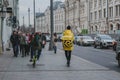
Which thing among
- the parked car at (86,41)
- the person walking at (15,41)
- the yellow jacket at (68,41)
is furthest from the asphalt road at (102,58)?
the parked car at (86,41)

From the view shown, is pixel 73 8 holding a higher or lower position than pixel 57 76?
higher

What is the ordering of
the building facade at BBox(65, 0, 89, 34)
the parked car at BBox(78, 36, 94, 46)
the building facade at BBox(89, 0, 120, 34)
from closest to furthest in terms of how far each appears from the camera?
the parked car at BBox(78, 36, 94, 46) < the building facade at BBox(89, 0, 120, 34) < the building facade at BBox(65, 0, 89, 34)

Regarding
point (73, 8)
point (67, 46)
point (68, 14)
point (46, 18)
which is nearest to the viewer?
point (67, 46)

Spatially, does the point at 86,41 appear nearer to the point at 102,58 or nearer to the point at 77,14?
the point at 102,58

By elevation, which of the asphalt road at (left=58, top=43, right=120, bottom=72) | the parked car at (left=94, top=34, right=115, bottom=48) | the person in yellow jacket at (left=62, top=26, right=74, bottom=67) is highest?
the person in yellow jacket at (left=62, top=26, right=74, bottom=67)

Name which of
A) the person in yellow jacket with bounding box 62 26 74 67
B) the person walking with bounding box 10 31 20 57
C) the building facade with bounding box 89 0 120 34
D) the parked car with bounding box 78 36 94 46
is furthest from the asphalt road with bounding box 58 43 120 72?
the building facade with bounding box 89 0 120 34

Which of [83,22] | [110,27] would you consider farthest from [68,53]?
[83,22]

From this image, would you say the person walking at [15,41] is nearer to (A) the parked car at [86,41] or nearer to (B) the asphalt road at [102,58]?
(B) the asphalt road at [102,58]

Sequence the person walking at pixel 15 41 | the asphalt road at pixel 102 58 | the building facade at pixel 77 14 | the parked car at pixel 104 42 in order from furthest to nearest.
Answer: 1. the building facade at pixel 77 14
2. the parked car at pixel 104 42
3. the person walking at pixel 15 41
4. the asphalt road at pixel 102 58

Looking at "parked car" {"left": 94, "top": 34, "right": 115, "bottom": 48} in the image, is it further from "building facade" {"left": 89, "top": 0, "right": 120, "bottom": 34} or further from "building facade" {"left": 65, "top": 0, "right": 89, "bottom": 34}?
"building facade" {"left": 65, "top": 0, "right": 89, "bottom": 34}

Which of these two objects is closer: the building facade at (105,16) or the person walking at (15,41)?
the person walking at (15,41)

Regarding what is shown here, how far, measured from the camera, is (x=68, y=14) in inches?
4811

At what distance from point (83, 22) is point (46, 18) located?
5737cm

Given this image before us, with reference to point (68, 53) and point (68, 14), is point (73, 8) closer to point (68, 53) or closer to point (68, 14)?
point (68, 14)
